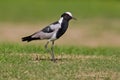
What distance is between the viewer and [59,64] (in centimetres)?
1427

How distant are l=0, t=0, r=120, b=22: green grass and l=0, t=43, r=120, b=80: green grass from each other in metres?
12.2

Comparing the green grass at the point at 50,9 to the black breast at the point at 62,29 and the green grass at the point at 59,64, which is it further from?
the black breast at the point at 62,29

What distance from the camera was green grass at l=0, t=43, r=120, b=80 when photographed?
12.9m

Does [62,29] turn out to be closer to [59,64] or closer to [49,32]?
[49,32]

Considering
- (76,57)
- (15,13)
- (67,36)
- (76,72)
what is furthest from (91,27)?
(76,72)

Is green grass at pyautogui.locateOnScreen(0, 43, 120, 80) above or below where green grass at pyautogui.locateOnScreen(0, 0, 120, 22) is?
below

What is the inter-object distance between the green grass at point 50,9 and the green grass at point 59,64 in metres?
12.2

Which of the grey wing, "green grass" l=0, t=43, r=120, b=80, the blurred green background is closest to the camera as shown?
"green grass" l=0, t=43, r=120, b=80

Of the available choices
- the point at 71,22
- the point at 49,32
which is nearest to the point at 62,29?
the point at 49,32

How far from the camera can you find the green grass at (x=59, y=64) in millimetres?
12891

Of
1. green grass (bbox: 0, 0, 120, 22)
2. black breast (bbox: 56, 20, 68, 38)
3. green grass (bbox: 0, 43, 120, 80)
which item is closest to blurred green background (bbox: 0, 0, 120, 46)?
green grass (bbox: 0, 0, 120, 22)

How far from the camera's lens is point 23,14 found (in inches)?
1195

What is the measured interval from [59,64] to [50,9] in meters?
17.6

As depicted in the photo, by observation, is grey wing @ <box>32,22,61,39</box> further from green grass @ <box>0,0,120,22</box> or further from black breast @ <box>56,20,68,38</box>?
green grass @ <box>0,0,120,22</box>
